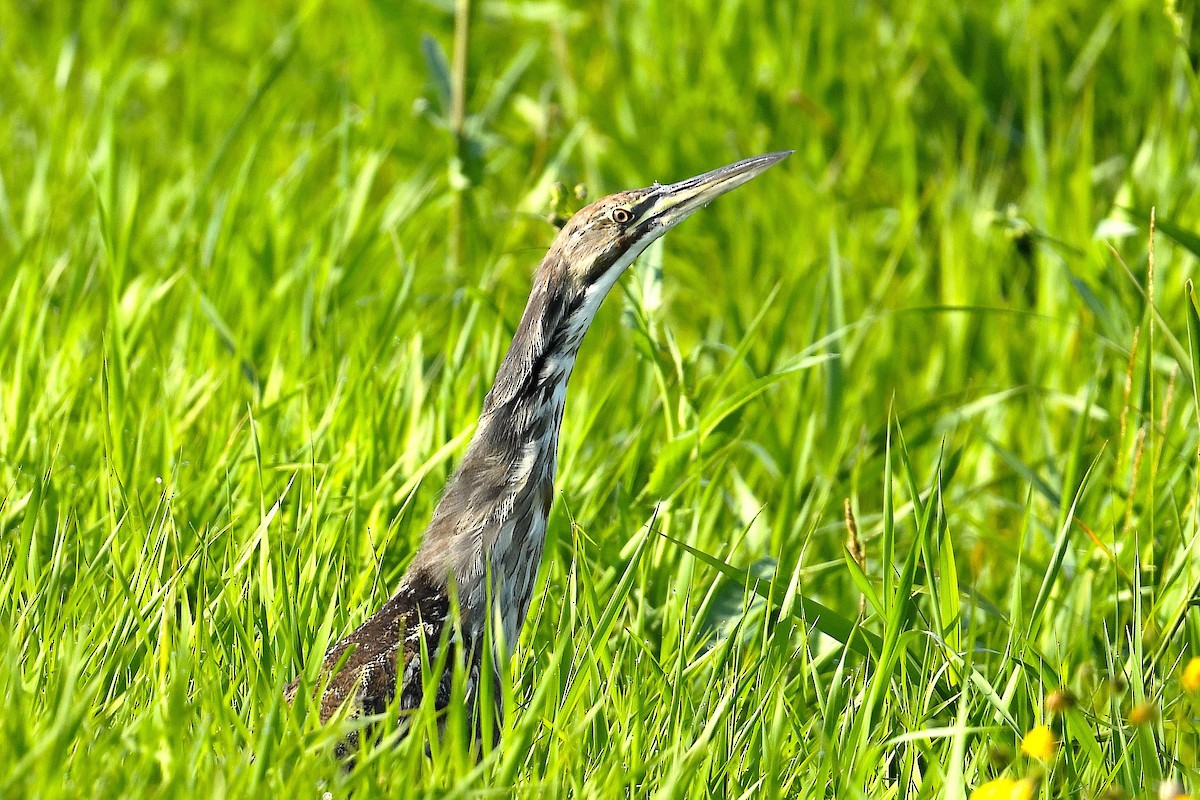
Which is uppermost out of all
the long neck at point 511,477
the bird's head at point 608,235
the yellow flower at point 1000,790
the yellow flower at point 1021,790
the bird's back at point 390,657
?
the bird's head at point 608,235

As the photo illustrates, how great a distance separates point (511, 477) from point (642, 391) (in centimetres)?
139

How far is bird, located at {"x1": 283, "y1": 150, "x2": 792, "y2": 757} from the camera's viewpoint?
Answer: 9.82 ft

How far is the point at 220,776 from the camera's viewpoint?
2.35 metres

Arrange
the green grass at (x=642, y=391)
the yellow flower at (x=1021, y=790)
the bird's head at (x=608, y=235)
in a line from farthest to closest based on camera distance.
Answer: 1. the bird's head at (x=608, y=235)
2. the green grass at (x=642, y=391)
3. the yellow flower at (x=1021, y=790)

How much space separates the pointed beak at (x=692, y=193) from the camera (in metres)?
3.33

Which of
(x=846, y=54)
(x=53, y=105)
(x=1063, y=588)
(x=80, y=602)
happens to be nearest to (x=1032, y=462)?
(x=1063, y=588)

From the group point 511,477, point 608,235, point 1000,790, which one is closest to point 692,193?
point 608,235

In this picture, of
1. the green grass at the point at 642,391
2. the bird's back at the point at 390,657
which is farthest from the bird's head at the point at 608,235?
the bird's back at the point at 390,657

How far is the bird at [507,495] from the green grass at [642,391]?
10cm

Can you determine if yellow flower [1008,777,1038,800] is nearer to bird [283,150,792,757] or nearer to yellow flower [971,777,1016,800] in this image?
yellow flower [971,777,1016,800]

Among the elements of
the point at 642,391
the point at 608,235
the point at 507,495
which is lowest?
the point at 642,391

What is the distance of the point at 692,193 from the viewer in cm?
336

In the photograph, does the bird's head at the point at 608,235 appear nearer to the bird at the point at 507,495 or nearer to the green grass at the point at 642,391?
the bird at the point at 507,495

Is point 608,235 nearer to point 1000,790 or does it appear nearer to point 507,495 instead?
point 507,495
